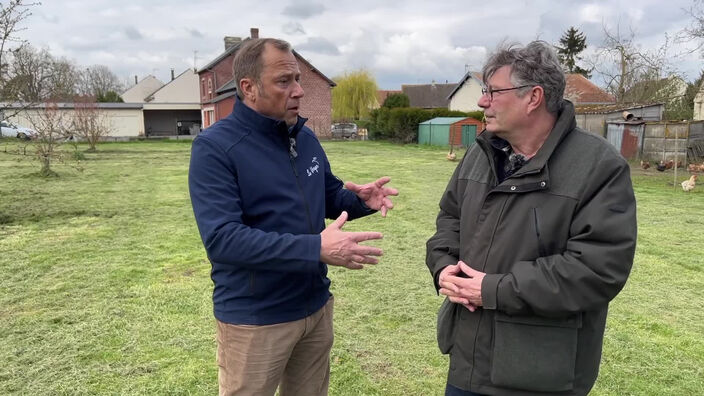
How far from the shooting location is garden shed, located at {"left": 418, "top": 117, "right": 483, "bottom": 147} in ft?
88.5

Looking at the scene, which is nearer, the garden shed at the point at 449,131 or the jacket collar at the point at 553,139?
the jacket collar at the point at 553,139

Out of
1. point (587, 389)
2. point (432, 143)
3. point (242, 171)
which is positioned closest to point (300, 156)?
point (242, 171)

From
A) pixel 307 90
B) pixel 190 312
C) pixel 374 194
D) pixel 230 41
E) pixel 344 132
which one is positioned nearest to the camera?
pixel 374 194

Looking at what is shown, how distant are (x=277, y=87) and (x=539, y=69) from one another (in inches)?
41.4

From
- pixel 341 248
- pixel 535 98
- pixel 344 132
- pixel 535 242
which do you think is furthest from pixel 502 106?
pixel 344 132

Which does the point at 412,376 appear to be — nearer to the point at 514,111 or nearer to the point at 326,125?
the point at 514,111

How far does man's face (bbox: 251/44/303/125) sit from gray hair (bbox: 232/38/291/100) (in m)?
0.02

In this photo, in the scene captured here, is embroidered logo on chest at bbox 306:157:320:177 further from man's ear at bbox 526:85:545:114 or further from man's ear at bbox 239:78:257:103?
man's ear at bbox 526:85:545:114

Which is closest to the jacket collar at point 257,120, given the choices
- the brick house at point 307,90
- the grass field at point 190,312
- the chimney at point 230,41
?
the grass field at point 190,312

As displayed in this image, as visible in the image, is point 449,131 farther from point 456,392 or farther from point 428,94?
point 428,94

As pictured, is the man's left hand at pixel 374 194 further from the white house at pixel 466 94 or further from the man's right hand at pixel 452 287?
the white house at pixel 466 94

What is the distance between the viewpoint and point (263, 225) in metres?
2.08

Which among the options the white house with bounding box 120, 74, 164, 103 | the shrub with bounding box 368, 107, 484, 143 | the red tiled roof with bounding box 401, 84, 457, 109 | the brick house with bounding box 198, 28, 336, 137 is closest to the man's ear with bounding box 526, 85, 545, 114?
the shrub with bounding box 368, 107, 484, 143

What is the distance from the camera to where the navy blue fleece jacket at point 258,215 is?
186 cm
